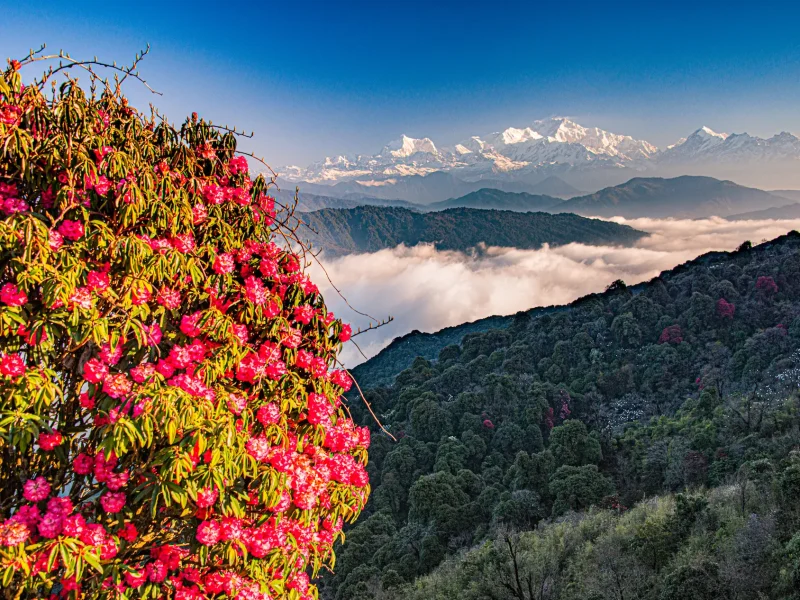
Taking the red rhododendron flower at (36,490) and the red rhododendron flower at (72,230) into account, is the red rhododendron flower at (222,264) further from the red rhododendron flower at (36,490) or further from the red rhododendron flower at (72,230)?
the red rhododendron flower at (36,490)

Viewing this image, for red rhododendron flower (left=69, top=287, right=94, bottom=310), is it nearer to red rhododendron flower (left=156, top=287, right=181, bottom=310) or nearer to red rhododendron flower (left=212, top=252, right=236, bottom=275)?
red rhododendron flower (left=156, top=287, right=181, bottom=310)

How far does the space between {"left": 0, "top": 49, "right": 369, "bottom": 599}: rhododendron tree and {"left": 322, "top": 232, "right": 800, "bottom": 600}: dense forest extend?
13.1 m

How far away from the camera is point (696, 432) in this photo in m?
34.4

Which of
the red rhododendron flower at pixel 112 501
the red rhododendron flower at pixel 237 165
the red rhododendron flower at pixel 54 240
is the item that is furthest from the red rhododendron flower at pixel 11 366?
the red rhododendron flower at pixel 237 165

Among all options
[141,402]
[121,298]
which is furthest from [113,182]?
[141,402]

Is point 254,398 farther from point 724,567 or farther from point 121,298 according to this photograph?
point 724,567

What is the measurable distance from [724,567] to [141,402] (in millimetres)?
16072

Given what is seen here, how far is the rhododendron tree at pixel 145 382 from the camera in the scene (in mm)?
2836

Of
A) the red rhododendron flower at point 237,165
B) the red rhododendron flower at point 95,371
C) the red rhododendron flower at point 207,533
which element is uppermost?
the red rhododendron flower at point 237,165

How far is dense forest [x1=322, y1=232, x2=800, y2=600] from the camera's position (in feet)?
52.4

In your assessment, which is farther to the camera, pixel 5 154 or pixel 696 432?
pixel 696 432

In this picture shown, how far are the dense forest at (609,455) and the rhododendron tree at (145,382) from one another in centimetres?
1310

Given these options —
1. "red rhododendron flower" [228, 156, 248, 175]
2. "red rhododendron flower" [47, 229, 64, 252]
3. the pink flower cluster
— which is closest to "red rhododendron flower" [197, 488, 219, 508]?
"red rhododendron flower" [47, 229, 64, 252]

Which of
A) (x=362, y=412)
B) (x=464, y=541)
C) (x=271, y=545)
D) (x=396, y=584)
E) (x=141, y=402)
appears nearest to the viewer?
(x=141, y=402)
